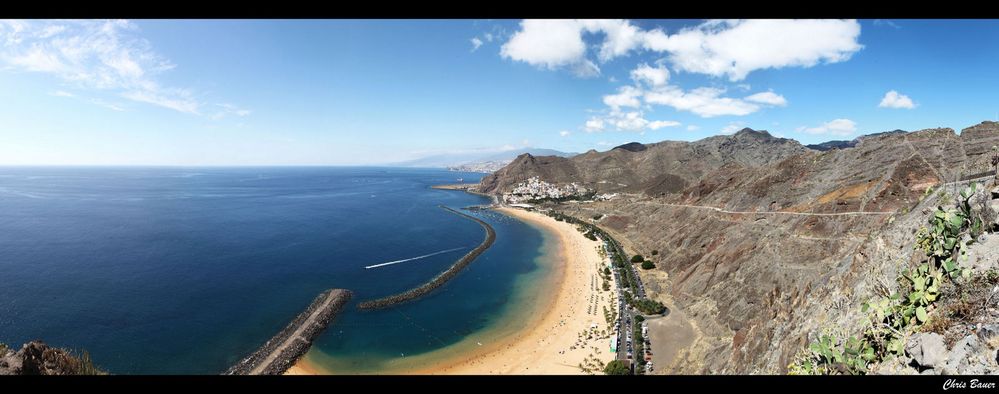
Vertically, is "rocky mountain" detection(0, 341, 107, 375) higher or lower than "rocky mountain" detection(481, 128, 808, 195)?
lower

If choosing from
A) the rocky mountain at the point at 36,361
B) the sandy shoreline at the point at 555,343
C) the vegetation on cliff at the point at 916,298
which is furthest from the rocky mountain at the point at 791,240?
the rocky mountain at the point at 36,361

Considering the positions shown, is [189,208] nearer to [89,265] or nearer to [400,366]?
[89,265]

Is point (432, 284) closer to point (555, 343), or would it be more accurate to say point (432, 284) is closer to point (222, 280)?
point (555, 343)

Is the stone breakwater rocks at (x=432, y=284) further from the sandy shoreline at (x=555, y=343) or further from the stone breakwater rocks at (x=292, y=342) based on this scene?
the sandy shoreline at (x=555, y=343)

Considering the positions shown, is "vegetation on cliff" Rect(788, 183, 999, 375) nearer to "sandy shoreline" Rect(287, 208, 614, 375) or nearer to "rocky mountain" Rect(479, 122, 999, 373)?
"rocky mountain" Rect(479, 122, 999, 373)

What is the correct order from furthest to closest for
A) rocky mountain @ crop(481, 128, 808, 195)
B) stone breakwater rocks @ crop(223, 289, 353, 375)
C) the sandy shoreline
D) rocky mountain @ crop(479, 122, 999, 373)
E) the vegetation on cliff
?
rocky mountain @ crop(481, 128, 808, 195), the sandy shoreline, stone breakwater rocks @ crop(223, 289, 353, 375), rocky mountain @ crop(479, 122, 999, 373), the vegetation on cliff
